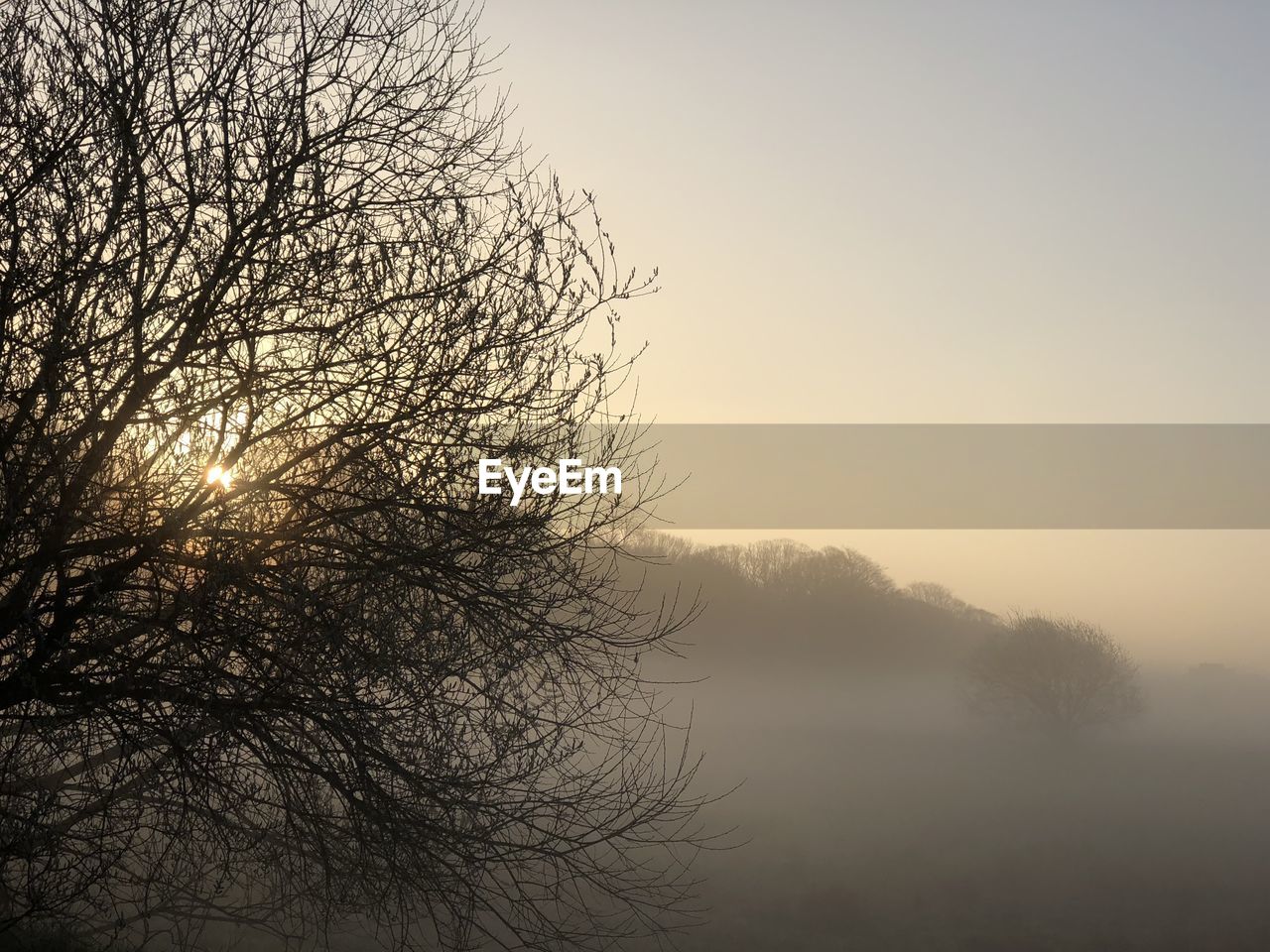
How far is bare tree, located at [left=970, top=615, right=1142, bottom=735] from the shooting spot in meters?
66.7

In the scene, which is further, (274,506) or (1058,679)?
(1058,679)

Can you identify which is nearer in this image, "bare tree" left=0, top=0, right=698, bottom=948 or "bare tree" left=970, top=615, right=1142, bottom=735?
"bare tree" left=0, top=0, right=698, bottom=948

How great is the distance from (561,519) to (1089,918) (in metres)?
31.6

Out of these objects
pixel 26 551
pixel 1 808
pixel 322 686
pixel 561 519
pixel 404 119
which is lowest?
pixel 1 808

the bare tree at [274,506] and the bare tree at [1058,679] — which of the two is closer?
the bare tree at [274,506]

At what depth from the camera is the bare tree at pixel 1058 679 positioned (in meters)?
66.7

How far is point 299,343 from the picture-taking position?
7.04 m

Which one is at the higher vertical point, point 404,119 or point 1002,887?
point 404,119

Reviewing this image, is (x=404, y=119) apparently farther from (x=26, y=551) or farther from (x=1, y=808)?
(x=1, y=808)

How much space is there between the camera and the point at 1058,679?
6825 centimetres

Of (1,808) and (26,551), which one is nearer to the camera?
(1,808)

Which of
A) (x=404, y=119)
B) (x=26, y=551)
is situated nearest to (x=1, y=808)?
(x=26, y=551)

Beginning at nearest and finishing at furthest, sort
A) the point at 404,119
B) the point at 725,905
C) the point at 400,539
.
A: the point at 400,539, the point at 404,119, the point at 725,905

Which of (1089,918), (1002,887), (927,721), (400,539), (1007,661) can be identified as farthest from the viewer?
(927,721)
